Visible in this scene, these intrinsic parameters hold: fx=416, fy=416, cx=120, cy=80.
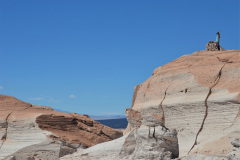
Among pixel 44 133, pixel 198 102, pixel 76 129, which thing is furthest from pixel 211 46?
pixel 44 133

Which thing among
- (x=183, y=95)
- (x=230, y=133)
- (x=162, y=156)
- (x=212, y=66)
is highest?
(x=212, y=66)

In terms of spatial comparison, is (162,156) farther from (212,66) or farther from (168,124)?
(212,66)

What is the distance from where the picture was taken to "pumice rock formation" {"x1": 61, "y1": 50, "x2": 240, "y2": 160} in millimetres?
9586

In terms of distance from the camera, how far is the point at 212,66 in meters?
10.7

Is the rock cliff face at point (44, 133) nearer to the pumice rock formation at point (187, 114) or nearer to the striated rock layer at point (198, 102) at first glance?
the pumice rock formation at point (187, 114)

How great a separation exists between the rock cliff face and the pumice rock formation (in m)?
1.75

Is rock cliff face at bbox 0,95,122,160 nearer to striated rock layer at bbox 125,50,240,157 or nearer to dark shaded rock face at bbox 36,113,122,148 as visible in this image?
dark shaded rock face at bbox 36,113,122,148

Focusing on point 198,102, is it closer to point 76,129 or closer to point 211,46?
point 211,46

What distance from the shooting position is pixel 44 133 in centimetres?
1393

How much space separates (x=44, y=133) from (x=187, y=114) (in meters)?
5.60

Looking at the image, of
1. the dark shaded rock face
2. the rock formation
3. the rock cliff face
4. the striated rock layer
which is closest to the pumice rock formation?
the striated rock layer

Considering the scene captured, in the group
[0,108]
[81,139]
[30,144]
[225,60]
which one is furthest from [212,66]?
[0,108]

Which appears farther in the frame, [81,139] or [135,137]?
[81,139]

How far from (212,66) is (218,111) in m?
1.43
